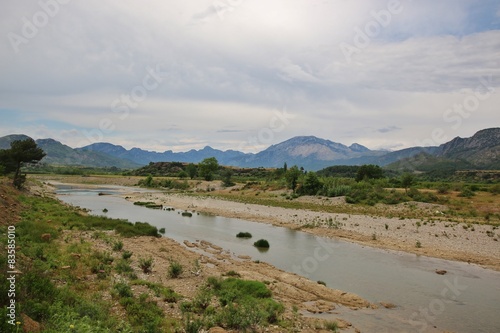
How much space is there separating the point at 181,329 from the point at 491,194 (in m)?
71.7

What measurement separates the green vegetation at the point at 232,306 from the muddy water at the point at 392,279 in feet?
11.3

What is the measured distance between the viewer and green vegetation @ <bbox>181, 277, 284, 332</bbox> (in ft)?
44.7

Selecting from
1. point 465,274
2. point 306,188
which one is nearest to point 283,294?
point 465,274

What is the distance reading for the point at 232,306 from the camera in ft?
50.0

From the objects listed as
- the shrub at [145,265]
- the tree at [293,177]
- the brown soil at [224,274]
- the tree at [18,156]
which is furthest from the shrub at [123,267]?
the tree at [293,177]

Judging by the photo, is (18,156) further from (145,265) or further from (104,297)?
(104,297)

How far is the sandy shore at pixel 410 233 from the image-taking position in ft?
96.3

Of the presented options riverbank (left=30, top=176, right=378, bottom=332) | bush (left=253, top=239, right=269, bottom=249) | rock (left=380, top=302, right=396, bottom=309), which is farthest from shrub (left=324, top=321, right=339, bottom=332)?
bush (left=253, top=239, right=269, bottom=249)

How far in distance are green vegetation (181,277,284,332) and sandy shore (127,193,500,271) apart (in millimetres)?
18478

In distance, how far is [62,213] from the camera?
41062mm

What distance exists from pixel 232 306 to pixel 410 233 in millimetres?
27717

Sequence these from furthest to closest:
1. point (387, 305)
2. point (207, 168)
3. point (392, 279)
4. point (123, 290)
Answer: point (207, 168) → point (392, 279) → point (387, 305) → point (123, 290)

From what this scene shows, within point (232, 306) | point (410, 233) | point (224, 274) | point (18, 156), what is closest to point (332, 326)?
point (232, 306)

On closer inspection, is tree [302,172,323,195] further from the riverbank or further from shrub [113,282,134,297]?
shrub [113,282,134,297]
